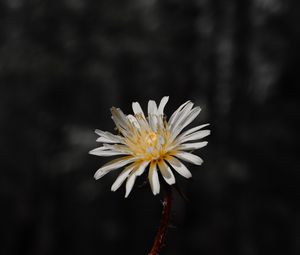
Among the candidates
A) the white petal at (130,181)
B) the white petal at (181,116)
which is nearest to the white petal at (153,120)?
the white petal at (181,116)

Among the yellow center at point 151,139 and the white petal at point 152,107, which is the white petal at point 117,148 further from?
the white petal at point 152,107

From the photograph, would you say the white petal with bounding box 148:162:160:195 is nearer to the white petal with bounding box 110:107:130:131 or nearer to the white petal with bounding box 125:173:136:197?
the white petal with bounding box 125:173:136:197

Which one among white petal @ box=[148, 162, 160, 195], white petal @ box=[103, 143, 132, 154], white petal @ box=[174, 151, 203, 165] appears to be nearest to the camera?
white petal @ box=[148, 162, 160, 195]

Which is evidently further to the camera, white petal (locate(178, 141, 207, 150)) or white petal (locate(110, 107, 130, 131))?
white petal (locate(110, 107, 130, 131))

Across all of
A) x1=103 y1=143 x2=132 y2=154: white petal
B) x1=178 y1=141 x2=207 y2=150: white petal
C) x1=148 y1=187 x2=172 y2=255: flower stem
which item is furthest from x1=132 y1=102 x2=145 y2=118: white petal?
x1=148 y1=187 x2=172 y2=255: flower stem

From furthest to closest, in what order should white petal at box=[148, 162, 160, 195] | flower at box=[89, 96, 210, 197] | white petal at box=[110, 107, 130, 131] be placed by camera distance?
1. white petal at box=[110, 107, 130, 131]
2. flower at box=[89, 96, 210, 197]
3. white petal at box=[148, 162, 160, 195]
